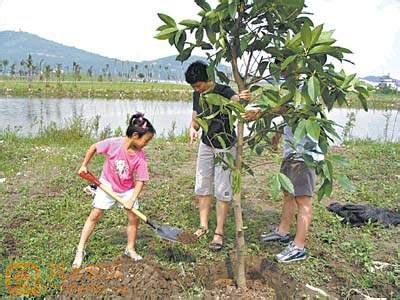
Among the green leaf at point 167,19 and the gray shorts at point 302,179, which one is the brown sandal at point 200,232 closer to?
the gray shorts at point 302,179

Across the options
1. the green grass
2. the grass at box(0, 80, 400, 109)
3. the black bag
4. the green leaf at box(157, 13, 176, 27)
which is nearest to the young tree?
the green leaf at box(157, 13, 176, 27)

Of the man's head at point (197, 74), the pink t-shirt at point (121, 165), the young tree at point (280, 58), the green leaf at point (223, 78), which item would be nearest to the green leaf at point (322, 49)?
the young tree at point (280, 58)

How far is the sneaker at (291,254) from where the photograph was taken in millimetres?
3781

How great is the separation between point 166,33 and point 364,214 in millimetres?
2939

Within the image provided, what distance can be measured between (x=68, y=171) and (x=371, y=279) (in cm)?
375

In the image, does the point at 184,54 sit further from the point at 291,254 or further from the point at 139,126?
the point at 291,254

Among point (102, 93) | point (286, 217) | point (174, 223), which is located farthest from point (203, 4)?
point (102, 93)

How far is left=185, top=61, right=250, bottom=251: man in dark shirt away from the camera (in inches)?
147

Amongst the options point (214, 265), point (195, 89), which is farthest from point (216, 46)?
point (214, 265)

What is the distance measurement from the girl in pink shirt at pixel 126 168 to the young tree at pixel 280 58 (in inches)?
32.3

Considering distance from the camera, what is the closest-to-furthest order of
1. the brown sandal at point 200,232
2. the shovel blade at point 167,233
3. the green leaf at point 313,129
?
the green leaf at point 313,129, the shovel blade at point 167,233, the brown sandal at point 200,232

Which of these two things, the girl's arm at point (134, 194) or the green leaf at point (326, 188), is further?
the girl's arm at point (134, 194)

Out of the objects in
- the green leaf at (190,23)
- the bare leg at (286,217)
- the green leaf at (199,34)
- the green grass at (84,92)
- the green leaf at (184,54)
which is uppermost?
the green leaf at (190,23)

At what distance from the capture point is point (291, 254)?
12.5 ft
